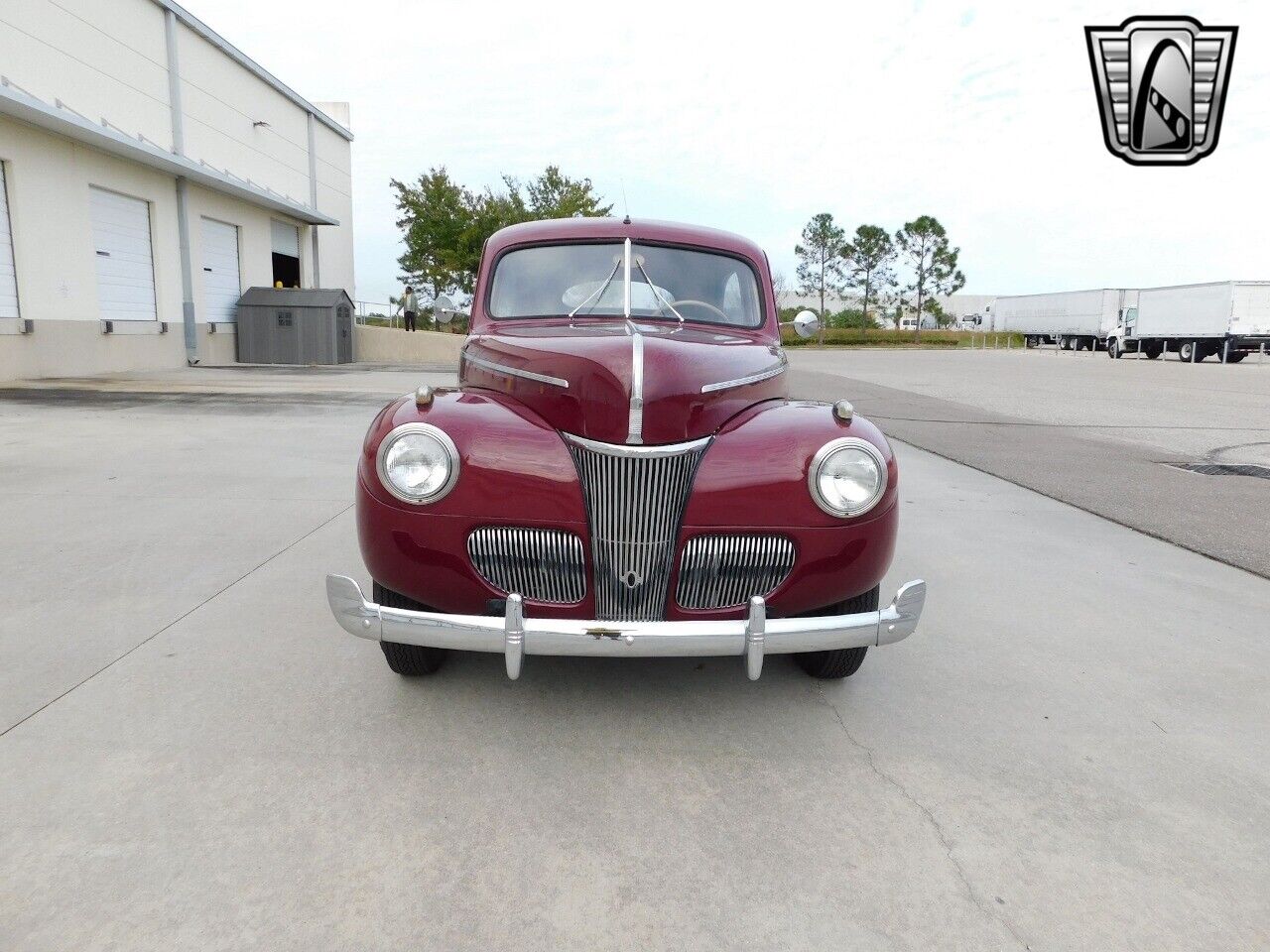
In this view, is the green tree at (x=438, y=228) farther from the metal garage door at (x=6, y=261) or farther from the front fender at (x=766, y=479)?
the front fender at (x=766, y=479)

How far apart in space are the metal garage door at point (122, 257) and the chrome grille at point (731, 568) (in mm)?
16205

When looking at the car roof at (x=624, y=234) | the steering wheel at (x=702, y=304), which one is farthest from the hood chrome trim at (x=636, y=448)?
the car roof at (x=624, y=234)

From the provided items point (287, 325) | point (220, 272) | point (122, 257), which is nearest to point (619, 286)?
point (122, 257)

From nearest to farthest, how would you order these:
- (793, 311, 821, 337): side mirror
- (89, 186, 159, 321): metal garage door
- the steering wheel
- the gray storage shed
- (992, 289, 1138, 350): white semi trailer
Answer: the steering wheel
(793, 311, 821, 337): side mirror
(89, 186, 159, 321): metal garage door
the gray storage shed
(992, 289, 1138, 350): white semi trailer

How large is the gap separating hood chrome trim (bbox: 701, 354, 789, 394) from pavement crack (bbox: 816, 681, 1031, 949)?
44.6 inches

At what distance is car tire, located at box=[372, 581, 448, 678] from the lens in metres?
2.70

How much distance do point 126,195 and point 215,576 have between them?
606 inches

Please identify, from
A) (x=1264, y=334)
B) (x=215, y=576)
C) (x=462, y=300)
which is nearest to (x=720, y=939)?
(x=215, y=576)

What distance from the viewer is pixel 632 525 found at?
251 cm

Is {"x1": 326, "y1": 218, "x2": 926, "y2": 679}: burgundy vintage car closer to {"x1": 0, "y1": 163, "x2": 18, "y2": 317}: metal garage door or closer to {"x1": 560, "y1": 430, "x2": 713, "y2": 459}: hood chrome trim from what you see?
{"x1": 560, "y1": 430, "x2": 713, "y2": 459}: hood chrome trim

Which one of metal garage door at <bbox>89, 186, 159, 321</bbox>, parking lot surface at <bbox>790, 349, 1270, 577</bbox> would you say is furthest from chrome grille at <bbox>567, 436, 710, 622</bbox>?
metal garage door at <bbox>89, 186, 159, 321</bbox>

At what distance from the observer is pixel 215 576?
396cm

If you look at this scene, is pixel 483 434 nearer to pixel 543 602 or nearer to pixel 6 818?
pixel 543 602

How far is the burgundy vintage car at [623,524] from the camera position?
237 centimetres
